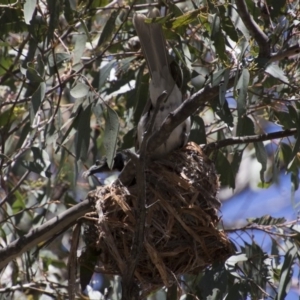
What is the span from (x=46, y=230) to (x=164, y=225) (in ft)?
1.70

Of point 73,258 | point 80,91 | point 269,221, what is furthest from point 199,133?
point 73,258

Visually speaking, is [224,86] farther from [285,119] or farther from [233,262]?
[233,262]

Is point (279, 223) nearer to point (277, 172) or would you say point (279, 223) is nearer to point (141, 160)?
point (277, 172)

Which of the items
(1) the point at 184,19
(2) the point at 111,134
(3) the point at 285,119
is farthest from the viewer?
(3) the point at 285,119

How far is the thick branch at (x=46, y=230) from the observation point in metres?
3.54

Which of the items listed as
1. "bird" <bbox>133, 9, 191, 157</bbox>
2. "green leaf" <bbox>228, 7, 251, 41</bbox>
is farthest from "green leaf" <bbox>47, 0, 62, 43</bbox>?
"green leaf" <bbox>228, 7, 251, 41</bbox>

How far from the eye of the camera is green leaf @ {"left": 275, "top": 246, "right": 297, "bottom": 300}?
3.73 meters

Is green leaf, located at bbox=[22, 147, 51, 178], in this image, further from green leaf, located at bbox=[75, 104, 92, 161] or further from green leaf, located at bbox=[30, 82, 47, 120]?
green leaf, located at bbox=[30, 82, 47, 120]

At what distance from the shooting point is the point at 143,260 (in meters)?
3.56

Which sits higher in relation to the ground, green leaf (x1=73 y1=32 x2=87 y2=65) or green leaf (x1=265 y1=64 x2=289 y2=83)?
green leaf (x1=73 y1=32 x2=87 y2=65)

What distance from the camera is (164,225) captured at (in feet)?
11.5

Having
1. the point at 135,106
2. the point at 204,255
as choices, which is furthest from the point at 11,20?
the point at 204,255

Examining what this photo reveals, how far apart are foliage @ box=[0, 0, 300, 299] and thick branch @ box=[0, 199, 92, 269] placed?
0.20 metres

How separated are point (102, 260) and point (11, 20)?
124cm
